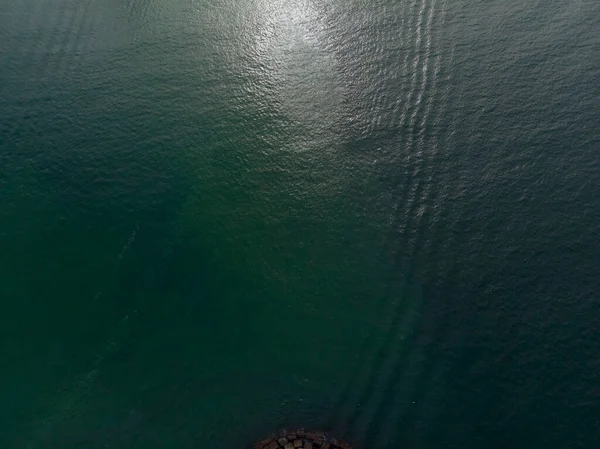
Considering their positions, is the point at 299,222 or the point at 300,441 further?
the point at 299,222

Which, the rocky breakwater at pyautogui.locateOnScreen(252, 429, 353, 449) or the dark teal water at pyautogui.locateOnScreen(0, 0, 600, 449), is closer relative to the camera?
the rocky breakwater at pyautogui.locateOnScreen(252, 429, 353, 449)

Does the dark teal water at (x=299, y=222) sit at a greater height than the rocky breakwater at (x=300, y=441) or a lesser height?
greater

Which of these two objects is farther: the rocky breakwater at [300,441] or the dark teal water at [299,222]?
the dark teal water at [299,222]

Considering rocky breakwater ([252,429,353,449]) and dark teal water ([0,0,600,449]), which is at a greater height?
dark teal water ([0,0,600,449])

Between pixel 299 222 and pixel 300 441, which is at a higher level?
pixel 299 222

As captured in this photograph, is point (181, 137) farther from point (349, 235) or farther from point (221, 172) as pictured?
point (349, 235)

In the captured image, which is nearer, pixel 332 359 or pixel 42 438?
pixel 42 438

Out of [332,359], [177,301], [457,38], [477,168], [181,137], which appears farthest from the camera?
[457,38]

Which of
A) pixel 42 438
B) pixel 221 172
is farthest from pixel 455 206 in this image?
pixel 42 438
